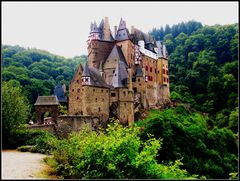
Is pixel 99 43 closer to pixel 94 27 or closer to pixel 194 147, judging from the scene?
pixel 94 27

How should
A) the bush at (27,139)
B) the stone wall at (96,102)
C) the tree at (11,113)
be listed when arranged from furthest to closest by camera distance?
the stone wall at (96,102) → the tree at (11,113) → the bush at (27,139)

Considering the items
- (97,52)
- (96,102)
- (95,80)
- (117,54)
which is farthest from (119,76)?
(97,52)

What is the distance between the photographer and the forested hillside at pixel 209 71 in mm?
68794

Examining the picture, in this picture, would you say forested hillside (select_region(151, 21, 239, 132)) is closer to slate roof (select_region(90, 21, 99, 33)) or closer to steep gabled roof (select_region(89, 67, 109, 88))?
slate roof (select_region(90, 21, 99, 33))

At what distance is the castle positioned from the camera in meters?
39.4

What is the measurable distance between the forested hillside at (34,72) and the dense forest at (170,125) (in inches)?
7.9

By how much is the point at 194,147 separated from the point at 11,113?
20.6m

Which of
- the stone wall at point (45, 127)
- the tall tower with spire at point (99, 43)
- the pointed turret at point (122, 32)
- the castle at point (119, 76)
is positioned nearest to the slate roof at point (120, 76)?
the castle at point (119, 76)

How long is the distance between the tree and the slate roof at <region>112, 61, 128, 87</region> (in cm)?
1579

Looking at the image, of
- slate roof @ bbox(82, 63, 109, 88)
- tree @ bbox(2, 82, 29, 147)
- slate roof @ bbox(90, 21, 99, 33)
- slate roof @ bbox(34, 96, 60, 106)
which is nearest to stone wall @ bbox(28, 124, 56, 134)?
tree @ bbox(2, 82, 29, 147)

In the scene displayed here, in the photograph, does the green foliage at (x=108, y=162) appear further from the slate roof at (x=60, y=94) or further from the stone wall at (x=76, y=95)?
the slate roof at (x=60, y=94)

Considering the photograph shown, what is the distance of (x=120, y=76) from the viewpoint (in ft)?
141

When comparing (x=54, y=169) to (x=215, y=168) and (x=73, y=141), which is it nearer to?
(x=73, y=141)

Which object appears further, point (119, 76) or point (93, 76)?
point (119, 76)
